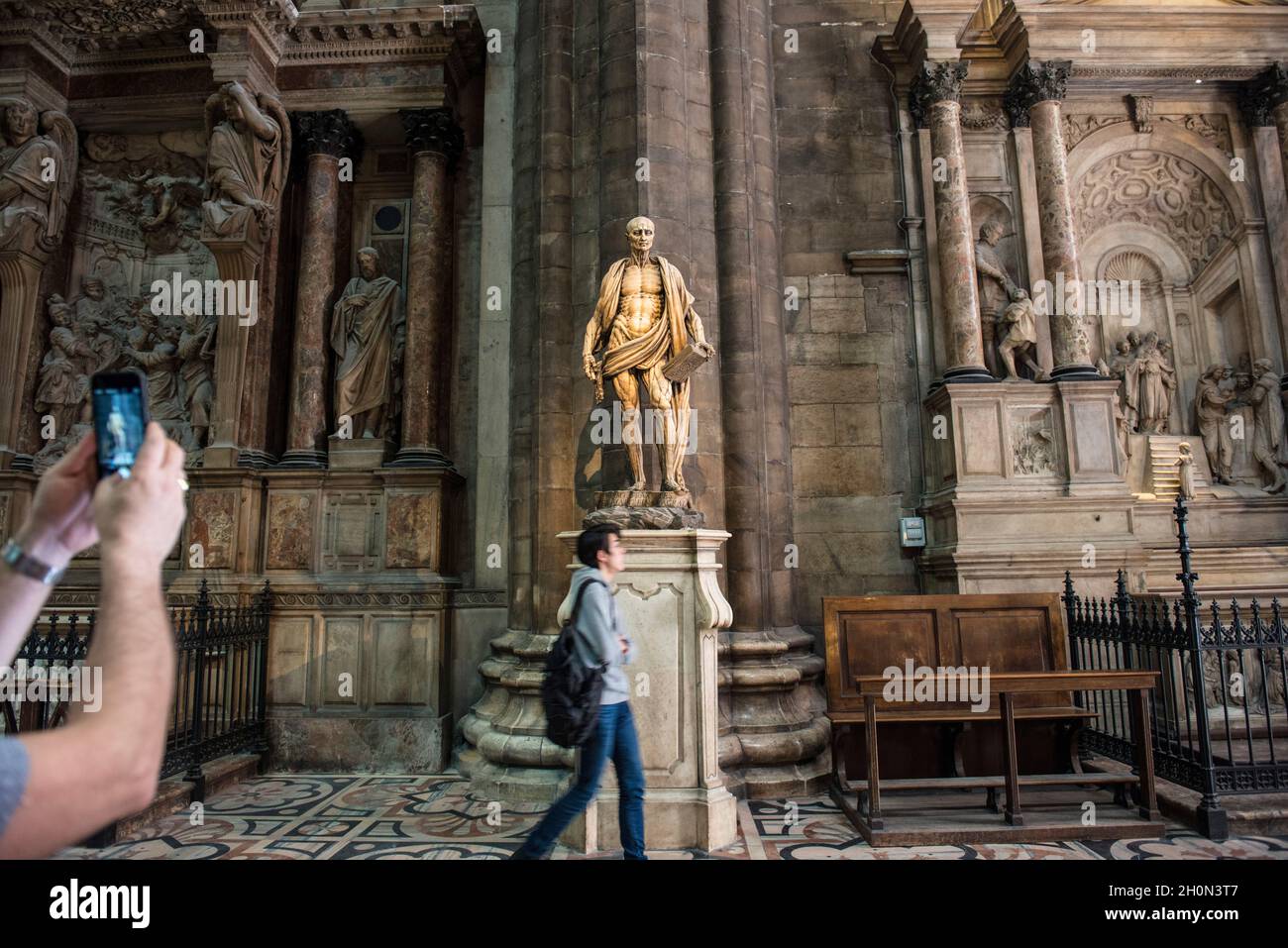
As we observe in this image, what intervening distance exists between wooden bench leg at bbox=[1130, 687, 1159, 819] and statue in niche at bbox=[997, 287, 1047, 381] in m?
3.89

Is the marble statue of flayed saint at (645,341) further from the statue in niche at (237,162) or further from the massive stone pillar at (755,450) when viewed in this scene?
the statue in niche at (237,162)

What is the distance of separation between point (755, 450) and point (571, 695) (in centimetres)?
382

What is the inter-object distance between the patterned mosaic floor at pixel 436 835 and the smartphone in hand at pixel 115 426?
4.28 m

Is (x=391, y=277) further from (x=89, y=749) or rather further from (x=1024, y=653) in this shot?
(x=89, y=749)

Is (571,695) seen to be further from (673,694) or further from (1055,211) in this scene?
(1055,211)

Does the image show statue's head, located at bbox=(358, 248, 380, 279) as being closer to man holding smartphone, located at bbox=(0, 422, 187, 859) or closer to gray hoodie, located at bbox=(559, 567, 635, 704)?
gray hoodie, located at bbox=(559, 567, 635, 704)

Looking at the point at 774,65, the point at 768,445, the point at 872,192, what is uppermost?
the point at 774,65

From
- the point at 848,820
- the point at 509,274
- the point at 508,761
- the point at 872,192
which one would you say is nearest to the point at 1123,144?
the point at 872,192

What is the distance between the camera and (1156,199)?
368 inches

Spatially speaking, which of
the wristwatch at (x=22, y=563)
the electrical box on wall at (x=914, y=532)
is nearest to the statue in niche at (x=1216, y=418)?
the electrical box on wall at (x=914, y=532)

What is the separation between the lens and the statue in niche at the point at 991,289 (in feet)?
27.7

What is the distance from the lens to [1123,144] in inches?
362
